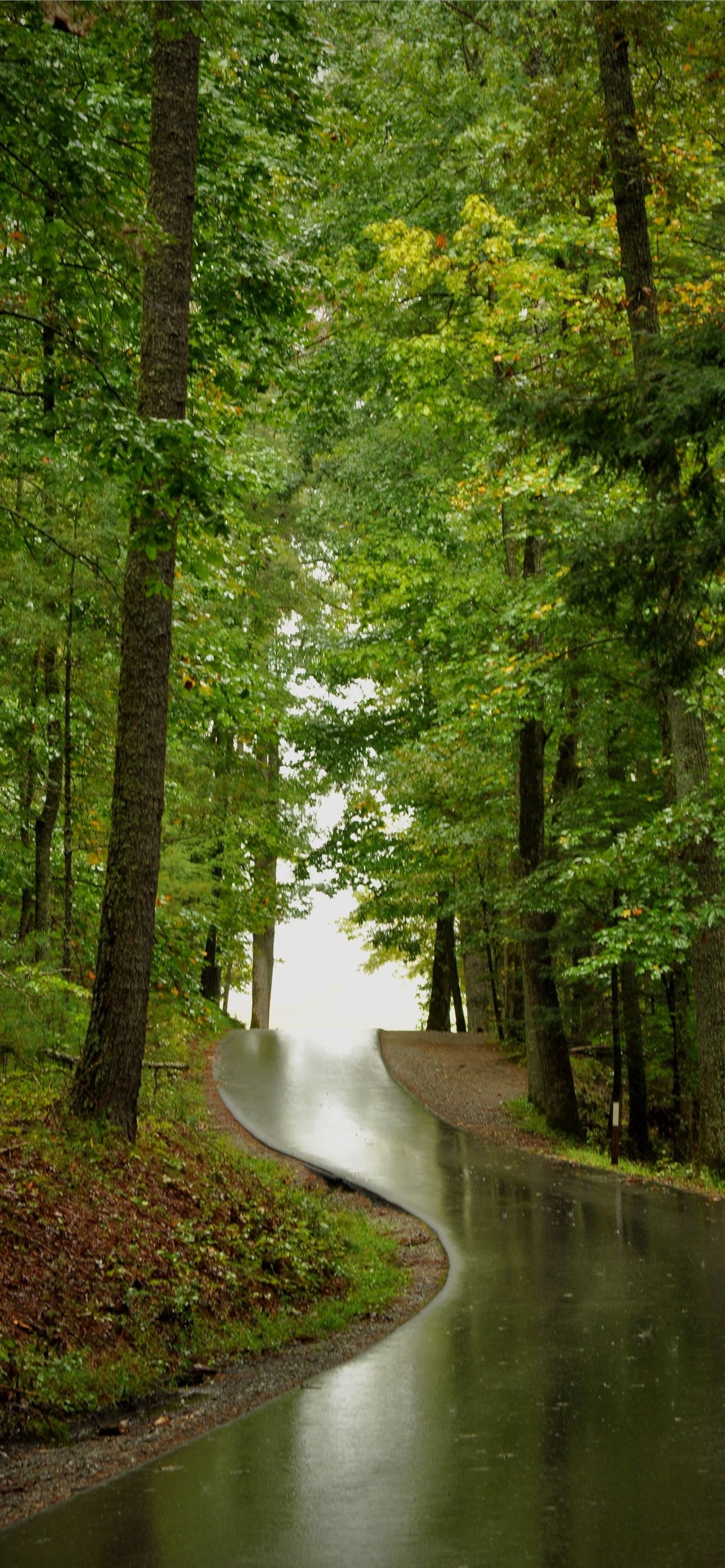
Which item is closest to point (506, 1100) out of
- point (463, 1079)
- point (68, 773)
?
point (463, 1079)

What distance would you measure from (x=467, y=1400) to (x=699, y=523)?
6.09m

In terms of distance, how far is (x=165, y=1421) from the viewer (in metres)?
5.73

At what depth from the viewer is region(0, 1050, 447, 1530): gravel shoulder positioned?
4.79m

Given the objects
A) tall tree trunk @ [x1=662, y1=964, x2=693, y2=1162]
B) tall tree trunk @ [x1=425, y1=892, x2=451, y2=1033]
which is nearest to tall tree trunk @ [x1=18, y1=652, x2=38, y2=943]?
tall tree trunk @ [x1=662, y1=964, x2=693, y2=1162]

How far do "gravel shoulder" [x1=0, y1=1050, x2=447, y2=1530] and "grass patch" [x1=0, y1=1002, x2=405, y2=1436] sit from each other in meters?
0.10

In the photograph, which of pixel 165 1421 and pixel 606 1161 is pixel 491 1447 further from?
pixel 606 1161

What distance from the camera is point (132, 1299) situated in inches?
265

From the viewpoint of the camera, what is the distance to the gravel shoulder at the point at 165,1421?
4.79 m

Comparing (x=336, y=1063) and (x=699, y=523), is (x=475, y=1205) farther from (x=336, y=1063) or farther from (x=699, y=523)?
(x=336, y=1063)

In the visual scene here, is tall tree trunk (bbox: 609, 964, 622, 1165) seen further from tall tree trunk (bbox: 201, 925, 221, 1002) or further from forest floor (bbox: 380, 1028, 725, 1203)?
tall tree trunk (bbox: 201, 925, 221, 1002)

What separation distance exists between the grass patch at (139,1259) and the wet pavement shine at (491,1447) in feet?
2.18

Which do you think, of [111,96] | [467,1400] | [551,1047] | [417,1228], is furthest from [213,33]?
[551,1047]

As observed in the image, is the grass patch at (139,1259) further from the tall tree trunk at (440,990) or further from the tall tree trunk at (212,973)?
the tall tree trunk at (440,990)

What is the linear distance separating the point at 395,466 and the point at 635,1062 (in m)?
10.6
